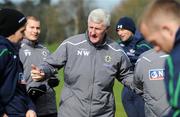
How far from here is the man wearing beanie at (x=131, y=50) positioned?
A: 27.3 feet

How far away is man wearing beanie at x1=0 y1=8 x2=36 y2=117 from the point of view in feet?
16.5

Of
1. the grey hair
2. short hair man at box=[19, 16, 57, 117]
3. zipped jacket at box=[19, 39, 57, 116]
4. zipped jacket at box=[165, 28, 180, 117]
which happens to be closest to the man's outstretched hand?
the grey hair

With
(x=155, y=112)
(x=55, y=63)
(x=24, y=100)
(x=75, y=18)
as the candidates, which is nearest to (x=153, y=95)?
(x=155, y=112)

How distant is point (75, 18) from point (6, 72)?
58.1 m

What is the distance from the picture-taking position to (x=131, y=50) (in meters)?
8.68

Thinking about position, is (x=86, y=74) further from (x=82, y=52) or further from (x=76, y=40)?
(x=76, y=40)

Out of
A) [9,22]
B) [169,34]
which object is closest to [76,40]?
[9,22]

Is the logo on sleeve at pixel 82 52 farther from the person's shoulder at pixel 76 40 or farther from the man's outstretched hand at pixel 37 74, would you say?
the man's outstretched hand at pixel 37 74

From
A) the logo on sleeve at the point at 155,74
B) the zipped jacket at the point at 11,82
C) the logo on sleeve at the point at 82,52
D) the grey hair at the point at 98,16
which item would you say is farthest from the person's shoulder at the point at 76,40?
the zipped jacket at the point at 11,82

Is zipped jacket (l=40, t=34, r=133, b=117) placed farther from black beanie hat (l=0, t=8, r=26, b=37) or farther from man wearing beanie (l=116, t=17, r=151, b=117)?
man wearing beanie (l=116, t=17, r=151, b=117)

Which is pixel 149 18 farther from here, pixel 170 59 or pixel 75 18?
pixel 75 18

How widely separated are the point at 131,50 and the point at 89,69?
269 cm

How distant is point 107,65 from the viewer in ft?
20.3

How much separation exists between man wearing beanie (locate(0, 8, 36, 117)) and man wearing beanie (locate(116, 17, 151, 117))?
319cm
